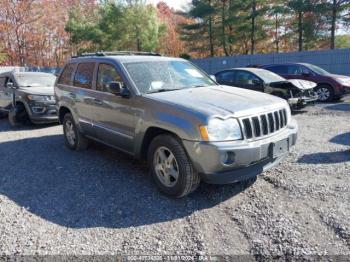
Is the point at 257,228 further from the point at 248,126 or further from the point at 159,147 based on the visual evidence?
the point at 159,147

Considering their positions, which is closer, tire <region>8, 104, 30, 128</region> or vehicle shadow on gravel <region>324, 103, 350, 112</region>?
tire <region>8, 104, 30, 128</region>

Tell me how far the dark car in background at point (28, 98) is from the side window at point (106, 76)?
4.19m

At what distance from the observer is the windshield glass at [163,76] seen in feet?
14.3

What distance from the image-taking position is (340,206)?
139 inches

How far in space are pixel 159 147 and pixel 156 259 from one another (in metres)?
1.44

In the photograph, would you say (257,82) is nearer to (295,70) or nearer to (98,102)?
(295,70)

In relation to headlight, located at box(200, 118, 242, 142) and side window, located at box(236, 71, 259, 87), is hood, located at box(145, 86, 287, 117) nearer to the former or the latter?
headlight, located at box(200, 118, 242, 142)

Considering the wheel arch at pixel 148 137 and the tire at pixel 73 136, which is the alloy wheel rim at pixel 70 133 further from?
the wheel arch at pixel 148 137

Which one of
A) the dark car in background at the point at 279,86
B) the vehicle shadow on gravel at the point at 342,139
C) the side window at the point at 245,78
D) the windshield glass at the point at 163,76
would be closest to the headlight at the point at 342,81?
the dark car in background at the point at 279,86

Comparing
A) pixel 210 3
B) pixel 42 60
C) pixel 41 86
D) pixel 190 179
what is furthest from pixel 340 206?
pixel 42 60

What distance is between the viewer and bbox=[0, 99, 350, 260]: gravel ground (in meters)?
2.96

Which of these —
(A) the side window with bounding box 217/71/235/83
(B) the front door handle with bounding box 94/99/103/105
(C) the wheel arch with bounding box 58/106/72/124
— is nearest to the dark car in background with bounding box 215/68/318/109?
(A) the side window with bounding box 217/71/235/83

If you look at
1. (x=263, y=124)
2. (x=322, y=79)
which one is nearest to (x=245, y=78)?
(x=322, y=79)

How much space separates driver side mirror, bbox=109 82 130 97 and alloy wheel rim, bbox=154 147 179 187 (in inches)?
37.6
